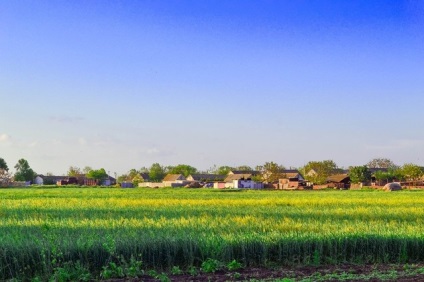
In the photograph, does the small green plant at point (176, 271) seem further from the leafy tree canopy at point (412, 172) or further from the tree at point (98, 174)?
the tree at point (98, 174)

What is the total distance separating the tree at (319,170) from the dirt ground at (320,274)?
112 meters

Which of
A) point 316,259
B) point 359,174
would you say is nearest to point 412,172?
point 359,174

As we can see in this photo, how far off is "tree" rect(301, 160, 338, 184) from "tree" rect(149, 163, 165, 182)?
51.4 metres

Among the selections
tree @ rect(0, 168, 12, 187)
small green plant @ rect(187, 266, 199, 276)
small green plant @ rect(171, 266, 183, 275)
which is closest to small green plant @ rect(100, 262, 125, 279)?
small green plant @ rect(171, 266, 183, 275)

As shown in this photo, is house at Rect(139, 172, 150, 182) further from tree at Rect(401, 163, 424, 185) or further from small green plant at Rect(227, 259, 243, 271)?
small green plant at Rect(227, 259, 243, 271)

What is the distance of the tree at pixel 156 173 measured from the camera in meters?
166

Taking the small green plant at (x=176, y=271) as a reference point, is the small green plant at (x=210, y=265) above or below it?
above

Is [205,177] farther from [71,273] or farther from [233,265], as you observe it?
[71,273]

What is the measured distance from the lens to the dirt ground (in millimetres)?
8938

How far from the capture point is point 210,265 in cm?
1002

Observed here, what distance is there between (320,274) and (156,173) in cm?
15980

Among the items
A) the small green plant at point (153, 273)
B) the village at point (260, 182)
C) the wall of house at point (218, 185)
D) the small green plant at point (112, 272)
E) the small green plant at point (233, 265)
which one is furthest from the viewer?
the wall of house at point (218, 185)

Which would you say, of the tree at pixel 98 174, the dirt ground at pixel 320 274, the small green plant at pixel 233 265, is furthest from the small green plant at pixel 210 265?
the tree at pixel 98 174

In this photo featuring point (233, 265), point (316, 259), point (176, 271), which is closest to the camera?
point (176, 271)
